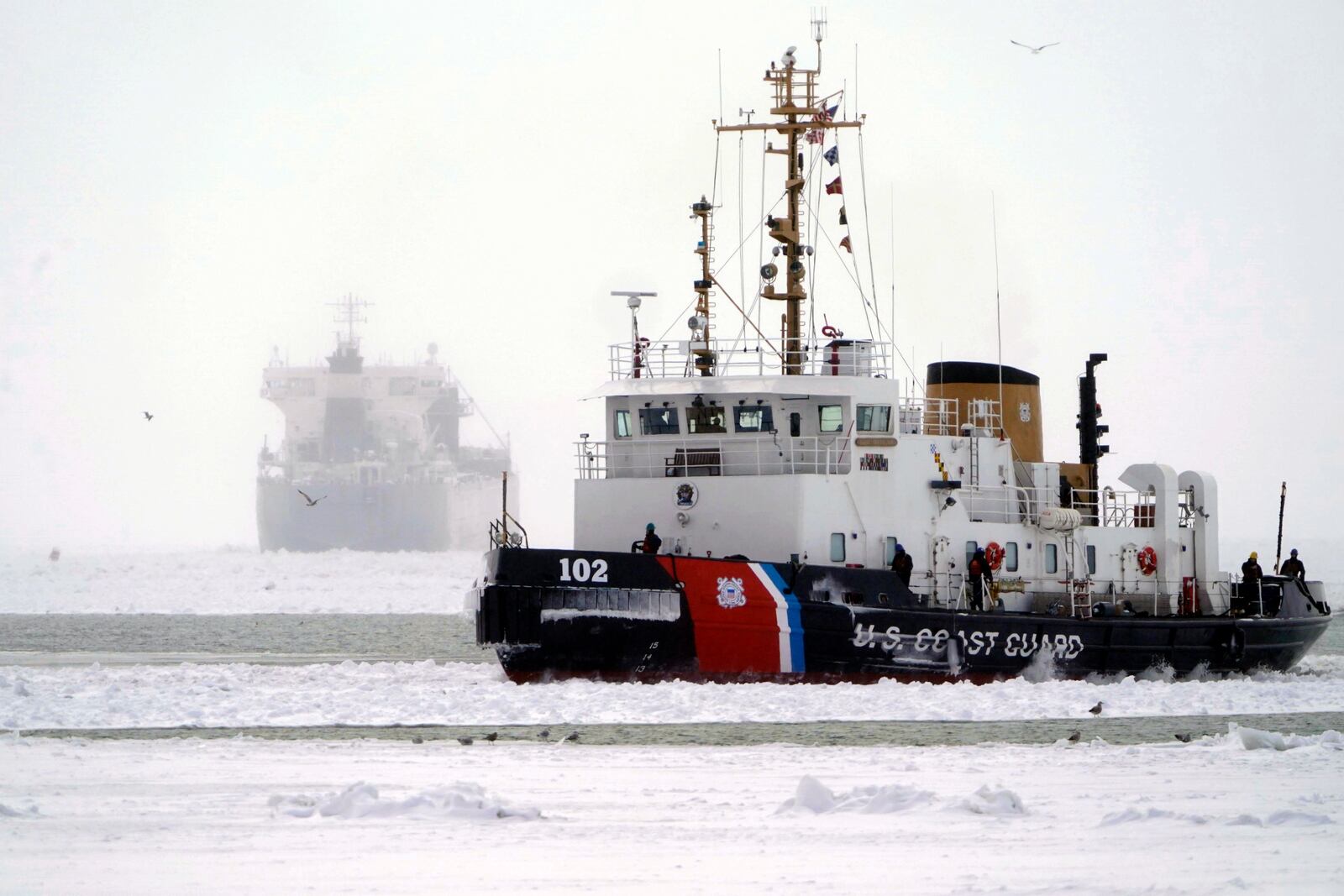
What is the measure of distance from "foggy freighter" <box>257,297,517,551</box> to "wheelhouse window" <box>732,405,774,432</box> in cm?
8431

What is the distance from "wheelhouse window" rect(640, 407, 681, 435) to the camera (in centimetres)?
2206

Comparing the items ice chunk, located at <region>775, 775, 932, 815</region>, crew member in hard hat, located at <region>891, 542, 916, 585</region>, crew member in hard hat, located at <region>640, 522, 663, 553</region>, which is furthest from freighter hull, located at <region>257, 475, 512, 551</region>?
A: ice chunk, located at <region>775, 775, 932, 815</region>

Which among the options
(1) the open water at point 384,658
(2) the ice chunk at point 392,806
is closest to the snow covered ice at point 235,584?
(1) the open water at point 384,658

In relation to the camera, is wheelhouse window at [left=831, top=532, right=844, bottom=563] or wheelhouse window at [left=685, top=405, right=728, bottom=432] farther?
wheelhouse window at [left=685, top=405, right=728, bottom=432]

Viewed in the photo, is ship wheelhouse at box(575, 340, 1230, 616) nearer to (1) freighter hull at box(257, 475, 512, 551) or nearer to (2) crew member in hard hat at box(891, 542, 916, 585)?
(2) crew member in hard hat at box(891, 542, 916, 585)

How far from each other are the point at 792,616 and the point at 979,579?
3569mm

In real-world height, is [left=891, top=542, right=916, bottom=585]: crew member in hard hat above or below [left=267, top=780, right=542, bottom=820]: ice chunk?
above

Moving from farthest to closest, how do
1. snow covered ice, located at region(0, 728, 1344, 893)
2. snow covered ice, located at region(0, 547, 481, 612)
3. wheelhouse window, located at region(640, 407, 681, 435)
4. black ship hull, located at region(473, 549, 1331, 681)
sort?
snow covered ice, located at region(0, 547, 481, 612) → wheelhouse window, located at region(640, 407, 681, 435) → black ship hull, located at region(473, 549, 1331, 681) → snow covered ice, located at region(0, 728, 1344, 893)

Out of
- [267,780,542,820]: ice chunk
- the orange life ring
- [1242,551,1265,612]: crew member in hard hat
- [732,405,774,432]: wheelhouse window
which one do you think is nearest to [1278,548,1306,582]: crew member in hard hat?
[1242,551,1265,612]: crew member in hard hat

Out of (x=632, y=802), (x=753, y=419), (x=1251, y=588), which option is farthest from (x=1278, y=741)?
(x=1251, y=588)

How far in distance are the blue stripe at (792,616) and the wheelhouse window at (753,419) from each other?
2745 mm

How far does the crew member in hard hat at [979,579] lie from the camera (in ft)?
71.6

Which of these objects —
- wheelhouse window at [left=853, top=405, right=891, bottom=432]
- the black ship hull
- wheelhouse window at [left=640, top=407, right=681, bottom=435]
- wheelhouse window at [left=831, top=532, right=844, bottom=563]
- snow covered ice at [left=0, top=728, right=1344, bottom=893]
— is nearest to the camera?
snow covered ice at [left=0, top=728, right=1344, bottom=893]

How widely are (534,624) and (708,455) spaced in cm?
385
